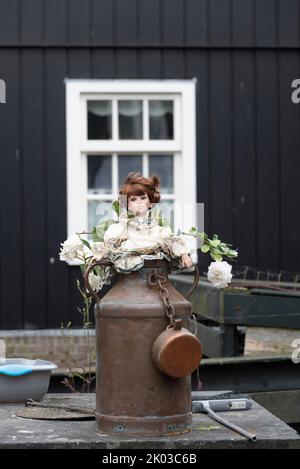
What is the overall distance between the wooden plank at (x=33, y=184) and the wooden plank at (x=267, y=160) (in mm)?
2108

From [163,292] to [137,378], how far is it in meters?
0.28

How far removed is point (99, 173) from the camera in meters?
9.42

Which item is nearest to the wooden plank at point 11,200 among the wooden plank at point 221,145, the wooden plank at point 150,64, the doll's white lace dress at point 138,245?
the wooden plank at point 150,64

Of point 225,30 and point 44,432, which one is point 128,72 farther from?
point 44,432

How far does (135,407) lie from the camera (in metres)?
2.91

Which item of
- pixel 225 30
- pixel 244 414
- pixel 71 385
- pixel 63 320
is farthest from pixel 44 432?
pixel 225 30

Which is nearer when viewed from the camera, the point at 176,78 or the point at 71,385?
the point at 71,385

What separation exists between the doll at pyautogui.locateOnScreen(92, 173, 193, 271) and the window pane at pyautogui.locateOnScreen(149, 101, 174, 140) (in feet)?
20.5

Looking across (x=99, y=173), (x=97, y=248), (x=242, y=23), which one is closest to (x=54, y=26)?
(x=99, y=173)

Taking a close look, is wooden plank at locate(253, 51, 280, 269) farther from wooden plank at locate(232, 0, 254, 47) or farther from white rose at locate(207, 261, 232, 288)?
white rose at locate(207, 261, 232, 288)

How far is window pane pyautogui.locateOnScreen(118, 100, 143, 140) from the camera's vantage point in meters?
9.41

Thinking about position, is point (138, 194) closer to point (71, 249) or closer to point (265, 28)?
point (71, 249)
